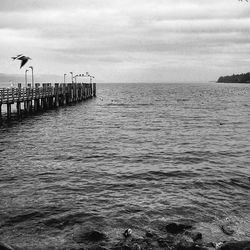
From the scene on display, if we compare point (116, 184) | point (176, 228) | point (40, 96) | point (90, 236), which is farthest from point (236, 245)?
point (40, 96)

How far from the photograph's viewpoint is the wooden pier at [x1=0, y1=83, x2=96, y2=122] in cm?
3162

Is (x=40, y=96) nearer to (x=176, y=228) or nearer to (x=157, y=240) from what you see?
(x=176, y=228)

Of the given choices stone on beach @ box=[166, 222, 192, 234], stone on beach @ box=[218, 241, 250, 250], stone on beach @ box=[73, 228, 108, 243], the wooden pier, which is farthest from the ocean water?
the wooden pier

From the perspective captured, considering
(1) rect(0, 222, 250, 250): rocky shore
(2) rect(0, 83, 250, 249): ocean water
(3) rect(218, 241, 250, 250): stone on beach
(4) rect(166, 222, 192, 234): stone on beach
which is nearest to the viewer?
(3) rect(218, 241, 250, 250): stone on beach

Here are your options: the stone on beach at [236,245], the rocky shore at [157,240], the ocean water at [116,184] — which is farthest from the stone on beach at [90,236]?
the stone on beach at [236,245]

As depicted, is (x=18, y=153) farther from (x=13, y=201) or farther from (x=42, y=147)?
(x=13, y=201)

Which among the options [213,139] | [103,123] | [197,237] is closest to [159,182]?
[197,237]

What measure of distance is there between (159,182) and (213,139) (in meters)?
11.8

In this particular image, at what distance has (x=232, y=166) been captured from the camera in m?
17.3

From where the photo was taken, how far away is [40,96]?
40844mm

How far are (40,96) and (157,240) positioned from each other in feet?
111

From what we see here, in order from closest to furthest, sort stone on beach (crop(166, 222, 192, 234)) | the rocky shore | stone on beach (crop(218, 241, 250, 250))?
1. stone on beach (crop(218, 241, 250, 250))
2. the rocky shore
3. stone on beach (crop(166, 222, 192, 234))

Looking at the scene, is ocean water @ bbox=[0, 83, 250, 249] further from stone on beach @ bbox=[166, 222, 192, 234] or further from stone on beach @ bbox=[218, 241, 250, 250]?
stone on beach @ bbox=[218, 241, 250, 250]

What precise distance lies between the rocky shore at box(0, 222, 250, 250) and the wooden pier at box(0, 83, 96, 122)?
21554 mm
